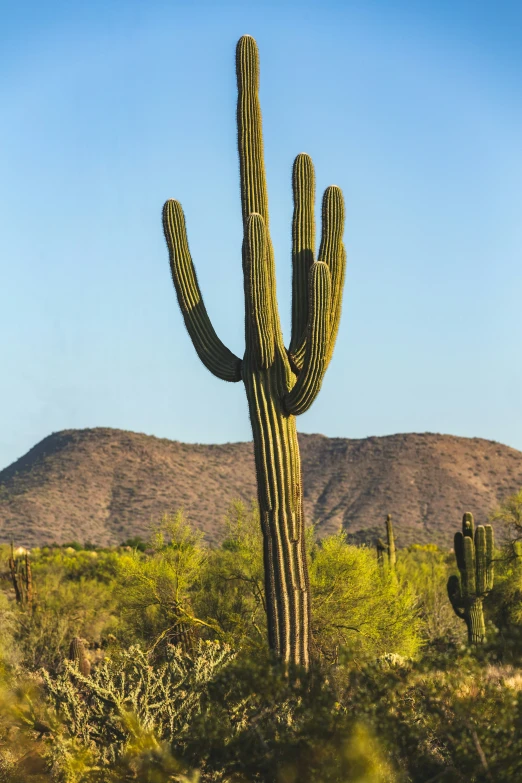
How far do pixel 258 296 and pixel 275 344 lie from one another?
692 millimetres

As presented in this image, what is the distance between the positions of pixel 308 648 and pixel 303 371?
121 inches

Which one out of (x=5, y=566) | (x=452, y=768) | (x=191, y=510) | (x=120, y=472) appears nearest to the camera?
(x=452, y=768)

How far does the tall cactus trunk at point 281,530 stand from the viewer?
445 inches

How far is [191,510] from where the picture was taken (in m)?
59.5

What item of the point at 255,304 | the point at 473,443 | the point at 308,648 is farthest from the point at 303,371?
the point at 473,443

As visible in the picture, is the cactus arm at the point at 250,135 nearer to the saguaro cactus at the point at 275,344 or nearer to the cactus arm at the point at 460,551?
the saguaro cactus at the point at 275,344

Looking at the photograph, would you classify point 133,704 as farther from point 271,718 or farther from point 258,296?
point 258,296

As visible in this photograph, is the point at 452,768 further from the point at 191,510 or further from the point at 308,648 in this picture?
the point at 191,510

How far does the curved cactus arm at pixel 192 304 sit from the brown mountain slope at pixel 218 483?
39.7 meters

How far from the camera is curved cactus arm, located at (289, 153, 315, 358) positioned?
12.5 meters

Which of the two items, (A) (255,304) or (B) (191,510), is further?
(B) (191,510)

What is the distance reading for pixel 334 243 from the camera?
42.1ft

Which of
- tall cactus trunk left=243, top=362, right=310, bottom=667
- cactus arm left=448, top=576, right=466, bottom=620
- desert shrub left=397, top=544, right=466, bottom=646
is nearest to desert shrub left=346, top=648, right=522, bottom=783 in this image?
tall cactus trunk left=243, top=362, right=310, bottom=667

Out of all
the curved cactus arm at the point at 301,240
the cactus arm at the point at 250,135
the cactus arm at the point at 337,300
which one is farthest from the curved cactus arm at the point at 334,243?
the cactus arm at the point at 250,135
